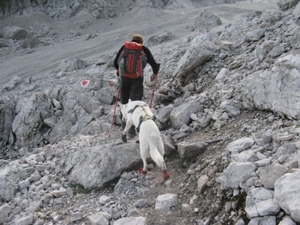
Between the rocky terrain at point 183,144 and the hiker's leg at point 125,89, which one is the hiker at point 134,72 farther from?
the rocky terrain at point 183,144

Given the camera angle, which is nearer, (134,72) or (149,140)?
(149,140)

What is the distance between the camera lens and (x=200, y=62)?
9445mm

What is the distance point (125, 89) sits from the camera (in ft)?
25.7

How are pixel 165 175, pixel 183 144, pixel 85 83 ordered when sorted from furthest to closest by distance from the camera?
pixel 85 83, pixel 183 144, pixel 165 175

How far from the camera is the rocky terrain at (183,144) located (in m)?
4.64

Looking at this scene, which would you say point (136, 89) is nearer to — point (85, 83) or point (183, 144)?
point (183, 144)

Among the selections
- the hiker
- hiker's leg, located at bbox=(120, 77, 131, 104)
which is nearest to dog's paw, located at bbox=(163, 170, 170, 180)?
the hiker

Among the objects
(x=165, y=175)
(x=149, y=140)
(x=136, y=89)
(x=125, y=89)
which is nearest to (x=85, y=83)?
(x=125, y=89)

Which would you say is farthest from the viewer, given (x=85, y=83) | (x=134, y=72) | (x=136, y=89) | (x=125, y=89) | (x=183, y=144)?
(x=85, y=83)

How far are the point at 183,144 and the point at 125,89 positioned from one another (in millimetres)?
2143

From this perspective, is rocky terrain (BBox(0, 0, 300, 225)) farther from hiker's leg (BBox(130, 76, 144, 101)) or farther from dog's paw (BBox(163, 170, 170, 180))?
hiker's leg (BBox(130, 76, 144, 101))

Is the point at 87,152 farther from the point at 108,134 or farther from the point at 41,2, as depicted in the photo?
the point at 41,2

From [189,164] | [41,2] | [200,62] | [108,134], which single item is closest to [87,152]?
[108,134]

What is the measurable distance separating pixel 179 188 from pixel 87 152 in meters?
2.26
